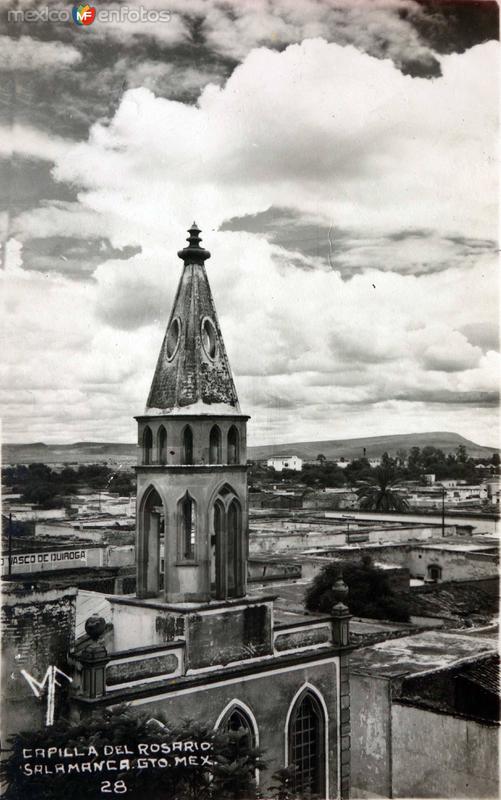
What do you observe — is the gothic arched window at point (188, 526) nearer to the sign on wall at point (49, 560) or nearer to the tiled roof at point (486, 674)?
the tiled roof at point (486, 674)

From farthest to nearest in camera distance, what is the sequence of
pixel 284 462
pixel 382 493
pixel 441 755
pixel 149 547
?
pixel 382 493 < pixel 284 462 < pixel 441 755 < pixel 149 547

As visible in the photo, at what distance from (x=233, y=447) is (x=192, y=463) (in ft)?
2.70

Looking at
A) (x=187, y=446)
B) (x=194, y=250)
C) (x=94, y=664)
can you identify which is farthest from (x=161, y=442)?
(x=94, y=664)

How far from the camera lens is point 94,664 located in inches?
413

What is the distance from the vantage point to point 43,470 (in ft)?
51.8

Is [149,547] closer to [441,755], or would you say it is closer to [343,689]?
[343,689]

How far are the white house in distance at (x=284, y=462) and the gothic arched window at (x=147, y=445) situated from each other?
18.6 ft

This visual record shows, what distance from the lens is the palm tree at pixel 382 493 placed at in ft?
101

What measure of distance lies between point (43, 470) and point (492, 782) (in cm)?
1007

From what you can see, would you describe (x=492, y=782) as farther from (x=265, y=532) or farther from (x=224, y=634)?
(x=265, y=532)

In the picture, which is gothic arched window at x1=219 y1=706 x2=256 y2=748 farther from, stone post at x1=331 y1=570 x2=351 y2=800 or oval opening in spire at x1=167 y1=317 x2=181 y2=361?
oval opening in spire at x1=167 y1=317 x2=181 y2=361

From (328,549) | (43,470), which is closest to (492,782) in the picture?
(43,470)

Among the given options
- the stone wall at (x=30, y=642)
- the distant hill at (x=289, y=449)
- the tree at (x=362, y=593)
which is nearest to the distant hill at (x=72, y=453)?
the distant hill at (x=289, y=449)

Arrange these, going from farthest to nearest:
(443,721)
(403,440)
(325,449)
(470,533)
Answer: (470,533) → (403,440) → (325,449) → (443,721)
